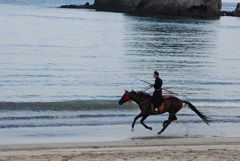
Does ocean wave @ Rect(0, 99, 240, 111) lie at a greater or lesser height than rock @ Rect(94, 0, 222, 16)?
lesser

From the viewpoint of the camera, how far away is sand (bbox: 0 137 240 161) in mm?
10562

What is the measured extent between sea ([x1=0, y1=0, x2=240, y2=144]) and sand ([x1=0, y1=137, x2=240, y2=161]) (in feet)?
3.50

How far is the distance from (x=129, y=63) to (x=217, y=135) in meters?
21.8

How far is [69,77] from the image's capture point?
93.5 feet

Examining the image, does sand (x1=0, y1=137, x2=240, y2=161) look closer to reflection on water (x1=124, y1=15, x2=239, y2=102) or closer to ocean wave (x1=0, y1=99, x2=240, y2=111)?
ocean wave (x1=0, y1=99, x2=240, y2=111)

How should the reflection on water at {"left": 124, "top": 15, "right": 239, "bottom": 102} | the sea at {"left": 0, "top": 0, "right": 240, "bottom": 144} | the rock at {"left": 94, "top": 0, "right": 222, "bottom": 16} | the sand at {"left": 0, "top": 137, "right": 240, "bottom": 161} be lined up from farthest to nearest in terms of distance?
the rock at {"left": 94, "top": 0, "right": 222, "bottom": 16} < the reflection on water at {"left": 124, "top": 15, "right": 239, "bottom": 102} < the sea at {"left": 0, "top": 0, "right": 240, "bottom": 144} < the sand at {"left": 0, "top": 137, "right": 240, "bottom": 161}

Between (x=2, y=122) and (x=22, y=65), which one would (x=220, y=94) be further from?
(x=22, y=65)

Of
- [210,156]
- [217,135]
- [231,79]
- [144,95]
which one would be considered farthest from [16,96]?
[231,79]

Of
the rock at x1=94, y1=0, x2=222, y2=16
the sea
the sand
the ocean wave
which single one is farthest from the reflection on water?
the rock at x1=94, y1=0, x2=222, y2=16

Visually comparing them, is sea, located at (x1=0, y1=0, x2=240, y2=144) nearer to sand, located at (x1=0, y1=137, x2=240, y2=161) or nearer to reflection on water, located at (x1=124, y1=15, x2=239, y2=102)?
reflection on water, located at (x1=124, y1=15, x2=239, y2=102)

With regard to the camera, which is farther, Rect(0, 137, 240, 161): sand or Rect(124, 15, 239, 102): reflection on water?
Rect(124, 15, 239, 102): reflection on water

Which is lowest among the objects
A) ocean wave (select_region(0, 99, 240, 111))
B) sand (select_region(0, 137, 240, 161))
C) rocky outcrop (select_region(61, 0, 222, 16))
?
ocean wave (select_region(0, 99, 240, 111))

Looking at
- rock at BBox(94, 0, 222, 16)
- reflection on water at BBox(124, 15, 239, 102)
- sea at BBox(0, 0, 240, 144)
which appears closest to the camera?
sea at BBox(0, 0, 240, 144)

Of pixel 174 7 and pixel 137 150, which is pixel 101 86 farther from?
pixel 174 7
